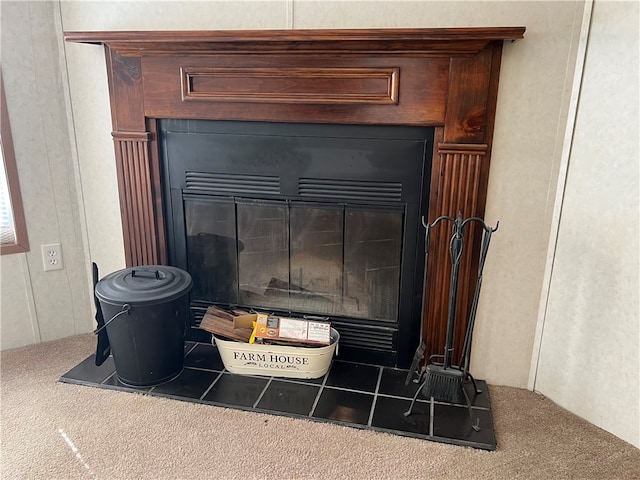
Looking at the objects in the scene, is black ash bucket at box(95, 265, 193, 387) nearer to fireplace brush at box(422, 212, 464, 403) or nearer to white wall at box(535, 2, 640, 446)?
fireplace brush at box(422, 212, 464, 403)

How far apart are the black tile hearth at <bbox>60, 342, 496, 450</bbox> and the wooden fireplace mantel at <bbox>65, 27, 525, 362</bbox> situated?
267mm

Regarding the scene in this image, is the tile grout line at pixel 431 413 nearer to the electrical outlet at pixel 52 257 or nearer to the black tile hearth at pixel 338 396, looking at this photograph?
the black tile hearth at pixel 338 396

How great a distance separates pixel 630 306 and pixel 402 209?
2.91 feet

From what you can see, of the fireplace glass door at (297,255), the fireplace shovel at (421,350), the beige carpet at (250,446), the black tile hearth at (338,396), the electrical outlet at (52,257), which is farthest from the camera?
the electrical outlet at (52,257)

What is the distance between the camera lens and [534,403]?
207cm

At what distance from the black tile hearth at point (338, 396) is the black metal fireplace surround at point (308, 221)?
0.19 metres

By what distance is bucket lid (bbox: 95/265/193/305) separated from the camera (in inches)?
77.6

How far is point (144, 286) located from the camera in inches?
79.7

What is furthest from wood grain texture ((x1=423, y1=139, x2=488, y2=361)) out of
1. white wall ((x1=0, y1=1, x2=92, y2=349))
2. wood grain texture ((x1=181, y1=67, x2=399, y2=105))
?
white wall ((x1=0, y1=1, x2=92, y2=349))

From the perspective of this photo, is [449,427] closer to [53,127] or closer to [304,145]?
[304,145]

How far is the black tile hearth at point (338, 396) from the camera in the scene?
1.91m

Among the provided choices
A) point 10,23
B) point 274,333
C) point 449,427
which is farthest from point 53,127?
point 449,427

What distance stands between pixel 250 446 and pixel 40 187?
60.4 inches

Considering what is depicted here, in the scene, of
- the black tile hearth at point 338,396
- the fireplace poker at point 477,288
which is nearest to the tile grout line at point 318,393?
the black tile hearth at point 338,396
